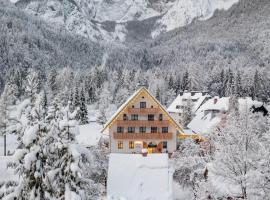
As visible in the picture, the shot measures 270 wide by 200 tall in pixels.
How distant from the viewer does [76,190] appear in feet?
42.9

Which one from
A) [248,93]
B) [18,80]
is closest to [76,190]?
[248,93]

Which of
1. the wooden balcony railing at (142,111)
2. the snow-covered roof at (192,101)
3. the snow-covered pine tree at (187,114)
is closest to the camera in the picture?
the wooden balcony railing at (142,111)

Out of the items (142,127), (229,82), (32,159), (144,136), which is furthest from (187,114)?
(32,159)

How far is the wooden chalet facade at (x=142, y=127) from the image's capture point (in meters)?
65.0

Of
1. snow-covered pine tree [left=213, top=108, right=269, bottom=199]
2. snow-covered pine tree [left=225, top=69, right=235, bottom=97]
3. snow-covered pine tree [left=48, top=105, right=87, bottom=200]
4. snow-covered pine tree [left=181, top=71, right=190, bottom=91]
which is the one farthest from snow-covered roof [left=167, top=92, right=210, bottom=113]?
snow-covered pine tree [left=48, top=105, right=87, bottom=200]

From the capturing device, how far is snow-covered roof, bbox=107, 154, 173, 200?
115 feet

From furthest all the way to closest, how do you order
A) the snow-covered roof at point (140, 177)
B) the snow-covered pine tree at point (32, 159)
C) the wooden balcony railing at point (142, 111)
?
the wooden balcony railing at point (142, 111)
the snow-covered roof at point (140, 177)
the snow-covered pine tree at point (32, 159)

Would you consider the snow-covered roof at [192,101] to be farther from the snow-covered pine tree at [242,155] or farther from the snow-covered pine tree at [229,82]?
the snow-covered pine tree at [242,155]

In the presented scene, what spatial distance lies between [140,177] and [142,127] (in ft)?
97.7

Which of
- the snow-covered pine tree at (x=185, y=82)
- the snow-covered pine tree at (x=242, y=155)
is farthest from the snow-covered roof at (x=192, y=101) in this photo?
the snow-covered pine tree at (x=242, y=155)

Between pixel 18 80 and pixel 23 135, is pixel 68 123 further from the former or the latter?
pixel 18 80

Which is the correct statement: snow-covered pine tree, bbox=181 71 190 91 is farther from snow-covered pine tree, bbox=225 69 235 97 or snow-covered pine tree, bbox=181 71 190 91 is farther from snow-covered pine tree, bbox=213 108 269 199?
snow-covered pine tree, bbox=213 108 269 199

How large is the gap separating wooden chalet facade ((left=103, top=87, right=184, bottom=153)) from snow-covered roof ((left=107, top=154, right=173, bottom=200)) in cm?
2563

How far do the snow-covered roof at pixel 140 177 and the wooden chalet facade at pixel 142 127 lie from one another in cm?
2563
